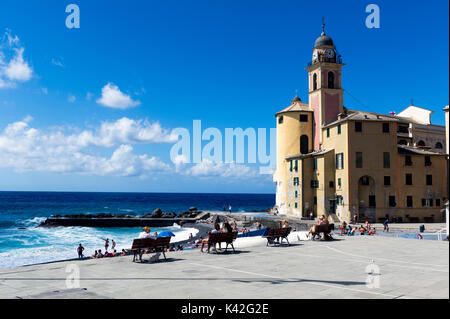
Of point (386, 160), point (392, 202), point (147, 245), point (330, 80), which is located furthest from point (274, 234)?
point (330, 80)

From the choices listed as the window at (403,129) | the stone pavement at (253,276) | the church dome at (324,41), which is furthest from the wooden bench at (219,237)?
the window at (403,129)

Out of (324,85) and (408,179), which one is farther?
(324,85)

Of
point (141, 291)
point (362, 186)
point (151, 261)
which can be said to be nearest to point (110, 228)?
point (362, 186)

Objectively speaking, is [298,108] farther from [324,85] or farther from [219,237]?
[219,237]

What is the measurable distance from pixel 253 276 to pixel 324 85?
46336 mm

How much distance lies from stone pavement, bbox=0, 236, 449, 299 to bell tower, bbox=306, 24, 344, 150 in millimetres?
38418

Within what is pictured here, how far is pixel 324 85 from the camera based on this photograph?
2078 inches

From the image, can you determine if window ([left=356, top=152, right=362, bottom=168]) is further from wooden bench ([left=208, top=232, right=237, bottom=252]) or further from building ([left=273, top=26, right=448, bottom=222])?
wooden bench ([left=208, top=232, right=237, bottom=252])

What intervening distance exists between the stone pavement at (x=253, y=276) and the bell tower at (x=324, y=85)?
3842 cm

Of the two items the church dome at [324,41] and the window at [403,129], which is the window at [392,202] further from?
the church dome at [324,41]

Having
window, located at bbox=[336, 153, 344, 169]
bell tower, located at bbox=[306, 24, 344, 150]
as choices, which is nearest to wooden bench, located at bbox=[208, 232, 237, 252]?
window, located at bbox=[336, 153, 344, 169]
